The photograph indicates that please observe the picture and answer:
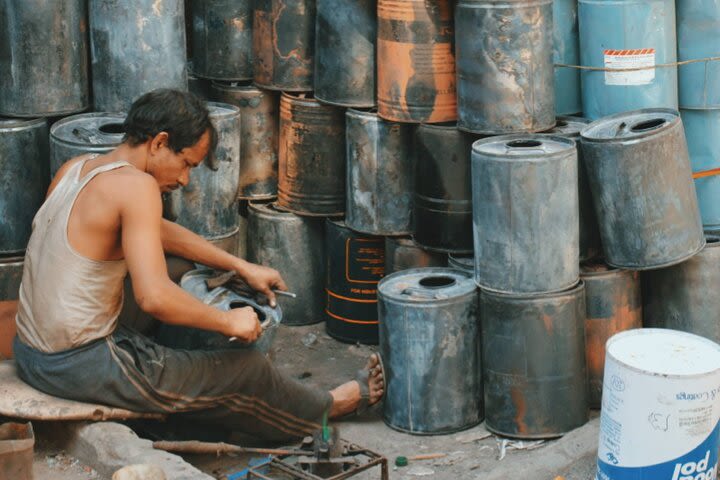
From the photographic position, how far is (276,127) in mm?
6887

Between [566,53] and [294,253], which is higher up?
[566,53]

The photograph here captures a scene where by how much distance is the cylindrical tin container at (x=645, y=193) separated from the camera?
525cm

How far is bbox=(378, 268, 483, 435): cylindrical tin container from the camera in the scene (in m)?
5.36

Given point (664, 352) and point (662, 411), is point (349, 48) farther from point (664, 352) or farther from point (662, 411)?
point (662, 411)

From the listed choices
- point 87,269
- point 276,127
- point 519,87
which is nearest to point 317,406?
point 87,269

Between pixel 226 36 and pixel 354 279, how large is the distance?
1.50 meters

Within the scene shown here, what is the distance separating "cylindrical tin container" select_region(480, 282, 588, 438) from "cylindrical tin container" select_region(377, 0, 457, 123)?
1.00 meters

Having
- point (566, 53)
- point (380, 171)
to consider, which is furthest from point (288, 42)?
point (566, 53)

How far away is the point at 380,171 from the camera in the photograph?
6.22 meters

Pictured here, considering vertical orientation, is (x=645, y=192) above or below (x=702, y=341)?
above

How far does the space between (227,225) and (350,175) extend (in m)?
0.67

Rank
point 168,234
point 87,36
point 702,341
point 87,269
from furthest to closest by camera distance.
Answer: point 87,36 → point 168,234 → point 87,269 → point 702,341

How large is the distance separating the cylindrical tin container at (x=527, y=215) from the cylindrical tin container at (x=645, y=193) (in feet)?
0.56

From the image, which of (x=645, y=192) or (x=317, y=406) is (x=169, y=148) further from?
(x=645, y=192)
